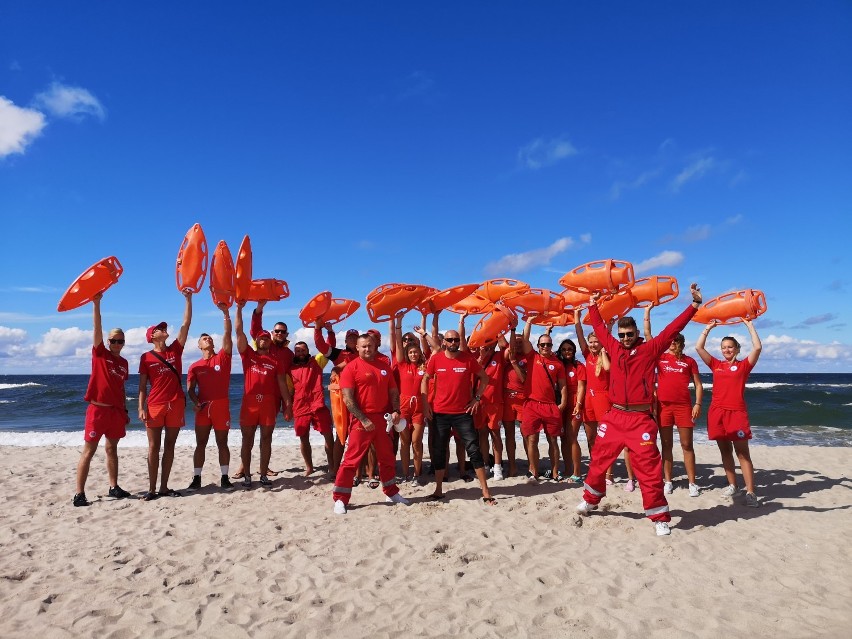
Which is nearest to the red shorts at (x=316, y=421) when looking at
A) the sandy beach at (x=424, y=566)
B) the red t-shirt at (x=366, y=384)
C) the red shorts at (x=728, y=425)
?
the sandy beach at (x=424, y=566)

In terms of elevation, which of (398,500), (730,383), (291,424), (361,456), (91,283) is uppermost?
(91,283)

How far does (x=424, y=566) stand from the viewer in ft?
14.2

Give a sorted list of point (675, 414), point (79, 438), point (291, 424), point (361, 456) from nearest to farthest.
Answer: point (361, 456)
point (675, 414)
point (79, 438)
point (291, 424)

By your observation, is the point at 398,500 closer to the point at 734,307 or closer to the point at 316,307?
the point at 316,307

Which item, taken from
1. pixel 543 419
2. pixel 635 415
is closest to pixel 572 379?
pixel 543 419

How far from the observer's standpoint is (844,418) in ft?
68.2

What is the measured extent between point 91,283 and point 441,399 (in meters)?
4.39

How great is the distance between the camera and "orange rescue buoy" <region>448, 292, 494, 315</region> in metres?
7.07

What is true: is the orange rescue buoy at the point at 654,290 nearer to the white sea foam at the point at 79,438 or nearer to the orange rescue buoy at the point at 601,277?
the orange rescue buoy at the point at 601,277

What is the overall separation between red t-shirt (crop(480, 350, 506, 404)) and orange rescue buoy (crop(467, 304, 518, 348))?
510 millimetres

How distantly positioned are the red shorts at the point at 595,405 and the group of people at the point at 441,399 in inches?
0.7

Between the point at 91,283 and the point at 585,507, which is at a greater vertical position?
the point at 91,283

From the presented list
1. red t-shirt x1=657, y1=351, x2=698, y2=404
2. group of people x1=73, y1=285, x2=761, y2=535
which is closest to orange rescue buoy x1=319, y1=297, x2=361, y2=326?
group of people x1=73, y1=285, x2=761, y2=535

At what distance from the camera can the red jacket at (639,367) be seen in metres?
5.05
